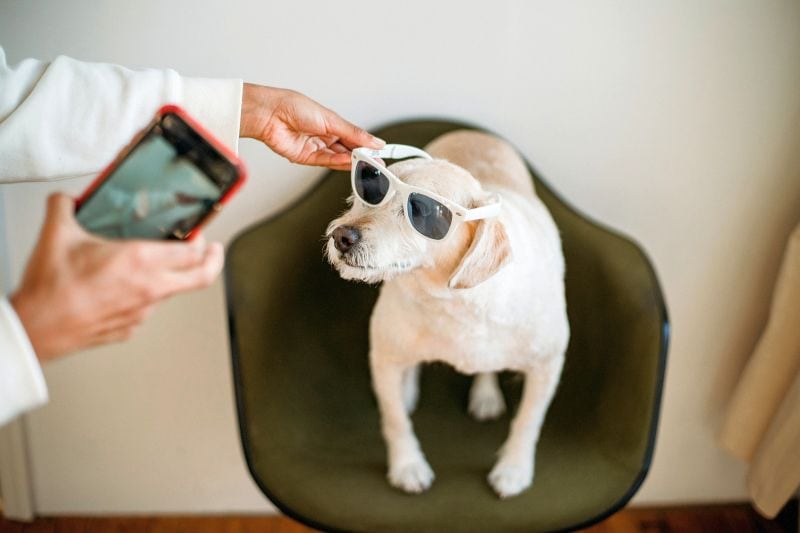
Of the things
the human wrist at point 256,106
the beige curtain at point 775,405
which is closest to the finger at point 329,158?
the human wrist at point 256,106

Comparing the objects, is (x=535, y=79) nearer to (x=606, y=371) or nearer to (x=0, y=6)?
(x=606, y=371)

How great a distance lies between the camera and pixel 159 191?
0.77m

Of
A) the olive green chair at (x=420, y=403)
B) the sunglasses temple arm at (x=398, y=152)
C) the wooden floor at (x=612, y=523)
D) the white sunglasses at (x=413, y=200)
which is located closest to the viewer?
the white sunglasses at (x=413, y=200)

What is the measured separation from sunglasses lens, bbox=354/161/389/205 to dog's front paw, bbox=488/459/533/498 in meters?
0.62

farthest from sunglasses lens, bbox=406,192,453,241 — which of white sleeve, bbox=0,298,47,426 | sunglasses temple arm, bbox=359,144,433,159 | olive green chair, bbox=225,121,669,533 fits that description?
white sleeve, bbox=0,298,47,426

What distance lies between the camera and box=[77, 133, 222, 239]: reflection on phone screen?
763 millimetres

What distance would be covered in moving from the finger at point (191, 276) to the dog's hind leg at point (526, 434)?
74 centimetres

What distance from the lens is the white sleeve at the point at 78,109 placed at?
980mm

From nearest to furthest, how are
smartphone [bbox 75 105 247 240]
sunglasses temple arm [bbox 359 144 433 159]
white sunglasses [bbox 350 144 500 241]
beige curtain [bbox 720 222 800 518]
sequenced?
smartphone [bbox 75 105 247 240] < white sunglasses [bbox 350 144 500 241] < sunglasses temple arm [bbox 359 144 433 159] < beige curtain [bbox 720 222 800 518]

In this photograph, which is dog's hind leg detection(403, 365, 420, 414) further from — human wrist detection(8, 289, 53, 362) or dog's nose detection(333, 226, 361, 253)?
human wrist detection(8, 289, 53, 362)

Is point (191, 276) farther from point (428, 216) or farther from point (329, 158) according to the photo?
point (329, 158)

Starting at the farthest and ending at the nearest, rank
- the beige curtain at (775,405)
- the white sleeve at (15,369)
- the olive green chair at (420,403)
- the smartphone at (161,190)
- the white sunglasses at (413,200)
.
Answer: the beige curtain at (775,405)
the olive green chair at (420,403)
the white sunglasses at (413,200)
the smartphone at (161,190)
the white sleeve at (15,369)

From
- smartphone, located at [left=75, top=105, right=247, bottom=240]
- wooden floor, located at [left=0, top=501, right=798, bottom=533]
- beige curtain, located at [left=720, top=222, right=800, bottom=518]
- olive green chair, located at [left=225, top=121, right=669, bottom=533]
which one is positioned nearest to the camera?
smartphone, located at [left=75, top=105, right=247, bottom=240]

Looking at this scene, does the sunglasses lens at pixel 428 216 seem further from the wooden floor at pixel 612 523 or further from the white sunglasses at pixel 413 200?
the wooden floor at pixel 612 523
